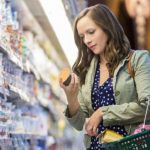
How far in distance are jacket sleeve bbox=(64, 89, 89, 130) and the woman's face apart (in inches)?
10.0

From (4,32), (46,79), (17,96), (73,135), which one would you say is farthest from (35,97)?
(73,135)

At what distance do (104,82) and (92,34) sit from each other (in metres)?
0.25

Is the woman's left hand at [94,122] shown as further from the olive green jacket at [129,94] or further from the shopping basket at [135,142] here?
the shopping basket at [135,142]

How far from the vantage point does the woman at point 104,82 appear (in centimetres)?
200

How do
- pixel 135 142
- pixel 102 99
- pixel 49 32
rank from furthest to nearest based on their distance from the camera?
1. pixel 49 32
2. pixel 102 99
3. pixel 135 142

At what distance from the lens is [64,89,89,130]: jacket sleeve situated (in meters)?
2.15

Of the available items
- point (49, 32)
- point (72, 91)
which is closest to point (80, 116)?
point (72, 91)

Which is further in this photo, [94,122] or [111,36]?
[111,36]

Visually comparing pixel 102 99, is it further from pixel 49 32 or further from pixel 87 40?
pixel 49 32

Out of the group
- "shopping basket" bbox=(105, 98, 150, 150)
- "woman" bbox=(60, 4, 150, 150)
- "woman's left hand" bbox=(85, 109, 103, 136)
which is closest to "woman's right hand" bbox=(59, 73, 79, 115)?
"woman" bbox=(60, 4, 150, 150)

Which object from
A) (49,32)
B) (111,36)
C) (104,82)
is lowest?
(49,32)

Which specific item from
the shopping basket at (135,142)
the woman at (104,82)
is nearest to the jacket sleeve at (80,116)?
the woman at (104,82)

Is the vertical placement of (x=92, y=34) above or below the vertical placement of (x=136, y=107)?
above

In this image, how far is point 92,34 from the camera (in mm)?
2137
